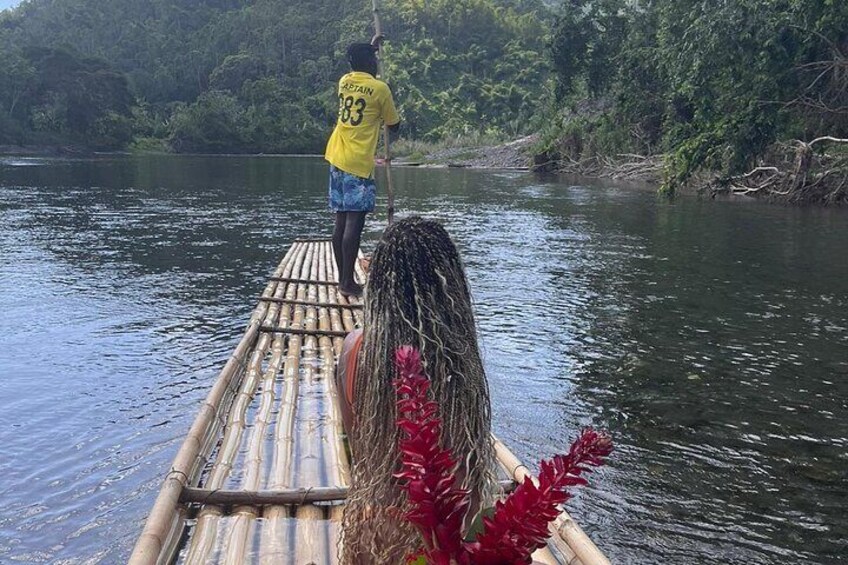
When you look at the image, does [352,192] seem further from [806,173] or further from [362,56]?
[806,173]

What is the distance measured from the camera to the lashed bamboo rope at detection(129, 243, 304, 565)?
2.91m

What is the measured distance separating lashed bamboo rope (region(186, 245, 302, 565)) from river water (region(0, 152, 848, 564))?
61 centimetres

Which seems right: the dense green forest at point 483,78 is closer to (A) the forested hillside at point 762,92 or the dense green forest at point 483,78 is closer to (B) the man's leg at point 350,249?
(A) the forested hillside at point 762,92

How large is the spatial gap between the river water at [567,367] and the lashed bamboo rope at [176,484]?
1.97 ft

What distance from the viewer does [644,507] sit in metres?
4.45

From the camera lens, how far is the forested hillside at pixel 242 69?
2507 inches

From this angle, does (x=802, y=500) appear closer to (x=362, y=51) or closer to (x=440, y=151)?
(x=362, y=51)

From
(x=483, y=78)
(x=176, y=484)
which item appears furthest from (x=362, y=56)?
(x=483, y=78)

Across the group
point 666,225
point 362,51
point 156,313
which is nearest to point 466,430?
point 362,51

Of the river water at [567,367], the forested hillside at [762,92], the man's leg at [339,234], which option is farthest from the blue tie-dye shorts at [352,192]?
the forested hillside at [762,92]

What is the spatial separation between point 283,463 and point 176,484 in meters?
0.65

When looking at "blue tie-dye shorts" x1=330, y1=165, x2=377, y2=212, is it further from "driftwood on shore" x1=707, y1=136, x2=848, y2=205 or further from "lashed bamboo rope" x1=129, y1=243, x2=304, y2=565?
"driftwood on shore" x1=707, y1=136, x2=848, y2=205

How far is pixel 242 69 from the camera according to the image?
3406 inches

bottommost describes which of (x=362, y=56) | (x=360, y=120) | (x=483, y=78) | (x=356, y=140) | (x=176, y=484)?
(x=176, y=484)
